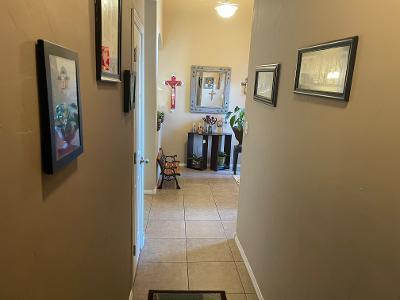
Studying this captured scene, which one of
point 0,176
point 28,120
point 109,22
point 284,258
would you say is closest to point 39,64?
point 28,120

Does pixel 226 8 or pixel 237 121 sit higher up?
pixel 226 8

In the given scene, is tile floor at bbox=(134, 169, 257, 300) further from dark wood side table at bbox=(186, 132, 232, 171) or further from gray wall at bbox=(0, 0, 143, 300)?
gray wall at bbox=(0, 0, 143, 300)

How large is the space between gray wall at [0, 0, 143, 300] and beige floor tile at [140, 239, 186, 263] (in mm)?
1333

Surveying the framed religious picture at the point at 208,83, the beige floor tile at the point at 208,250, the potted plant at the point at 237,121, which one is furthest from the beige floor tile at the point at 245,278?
the framed religious picture at the point at 208,83

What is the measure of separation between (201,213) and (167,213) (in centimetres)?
44

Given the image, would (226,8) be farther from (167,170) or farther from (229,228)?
(229,228)

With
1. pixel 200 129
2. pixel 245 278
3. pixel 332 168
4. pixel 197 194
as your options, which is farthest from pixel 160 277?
pixel 200 129

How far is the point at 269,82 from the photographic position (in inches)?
88.5

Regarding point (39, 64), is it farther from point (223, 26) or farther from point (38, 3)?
point (223, 26)

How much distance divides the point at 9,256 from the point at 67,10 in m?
0.66

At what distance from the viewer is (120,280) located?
1867 mm

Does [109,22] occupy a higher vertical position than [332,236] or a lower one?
higher

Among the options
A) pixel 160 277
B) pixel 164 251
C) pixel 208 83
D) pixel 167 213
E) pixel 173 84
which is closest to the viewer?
pixel 160 277

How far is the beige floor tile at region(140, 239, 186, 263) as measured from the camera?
286 cm
